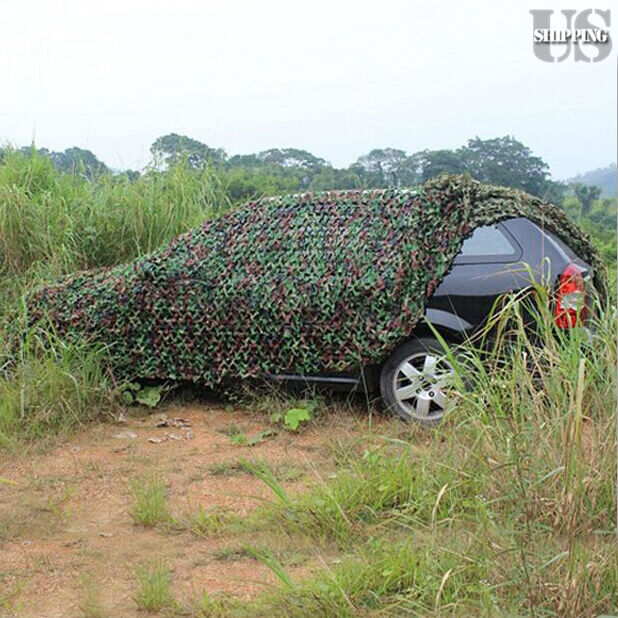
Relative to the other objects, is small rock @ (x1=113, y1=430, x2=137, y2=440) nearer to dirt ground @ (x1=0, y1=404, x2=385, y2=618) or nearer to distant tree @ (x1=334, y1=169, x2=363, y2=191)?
dirt ground @ (x1=0, y1=404, x2=385, y2=618)

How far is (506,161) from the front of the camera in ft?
34.2

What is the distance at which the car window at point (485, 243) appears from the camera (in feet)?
22.3

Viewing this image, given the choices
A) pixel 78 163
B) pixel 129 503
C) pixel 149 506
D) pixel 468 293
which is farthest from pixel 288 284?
pixel 78 163

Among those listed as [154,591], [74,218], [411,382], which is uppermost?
[74,218]

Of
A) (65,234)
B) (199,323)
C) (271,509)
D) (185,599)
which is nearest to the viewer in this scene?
(185,599)

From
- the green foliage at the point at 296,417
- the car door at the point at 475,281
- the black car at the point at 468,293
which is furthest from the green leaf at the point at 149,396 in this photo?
the car door at the point at 475,281

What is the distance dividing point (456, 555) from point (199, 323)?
3.98 meters

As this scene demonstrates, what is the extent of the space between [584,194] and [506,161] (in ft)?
14.0

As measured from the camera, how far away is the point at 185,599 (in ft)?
14.4

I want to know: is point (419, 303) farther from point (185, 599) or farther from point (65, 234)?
point (65, 234)

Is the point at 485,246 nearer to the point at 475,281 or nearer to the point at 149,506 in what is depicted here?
the point at 475,281

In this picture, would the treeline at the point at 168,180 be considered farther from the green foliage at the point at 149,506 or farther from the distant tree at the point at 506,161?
the green foliage at the point at 149,506

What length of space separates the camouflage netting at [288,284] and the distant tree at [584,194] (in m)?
0.37

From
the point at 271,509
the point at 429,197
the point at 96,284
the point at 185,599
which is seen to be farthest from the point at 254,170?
the point at 185,599
